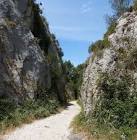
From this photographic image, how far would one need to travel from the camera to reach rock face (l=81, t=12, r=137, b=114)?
1908cm

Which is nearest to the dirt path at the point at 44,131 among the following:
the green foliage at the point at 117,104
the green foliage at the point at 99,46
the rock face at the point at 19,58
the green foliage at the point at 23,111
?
the green foliage at the point at 23,111

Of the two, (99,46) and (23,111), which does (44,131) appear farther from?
(99,46)

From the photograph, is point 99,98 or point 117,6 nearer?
point 99,98

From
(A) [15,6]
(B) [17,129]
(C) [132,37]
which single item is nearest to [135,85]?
(C) [132,37]

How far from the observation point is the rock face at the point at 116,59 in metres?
19.1

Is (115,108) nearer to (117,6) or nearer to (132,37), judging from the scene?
(132,37)

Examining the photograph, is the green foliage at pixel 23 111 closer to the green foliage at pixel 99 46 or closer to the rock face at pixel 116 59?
the rock face at pixel 116 59

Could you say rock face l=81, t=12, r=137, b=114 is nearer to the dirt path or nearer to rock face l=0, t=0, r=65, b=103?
the dirt path

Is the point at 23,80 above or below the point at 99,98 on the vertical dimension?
above

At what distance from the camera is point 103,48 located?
68.3 ft

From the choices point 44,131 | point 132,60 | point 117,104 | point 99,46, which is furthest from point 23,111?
point 132,60

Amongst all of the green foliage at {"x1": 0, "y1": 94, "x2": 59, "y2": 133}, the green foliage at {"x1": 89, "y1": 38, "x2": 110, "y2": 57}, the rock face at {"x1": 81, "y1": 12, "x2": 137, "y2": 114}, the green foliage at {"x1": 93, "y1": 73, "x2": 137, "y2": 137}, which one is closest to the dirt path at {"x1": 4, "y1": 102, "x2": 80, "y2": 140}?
the green foliage at {"x1": 0, "y1": 94, "x2": 59, "y2": 133}

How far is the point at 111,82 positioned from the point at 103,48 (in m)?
2.71

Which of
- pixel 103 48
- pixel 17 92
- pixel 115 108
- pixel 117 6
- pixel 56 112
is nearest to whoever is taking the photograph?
pixel 115 108
